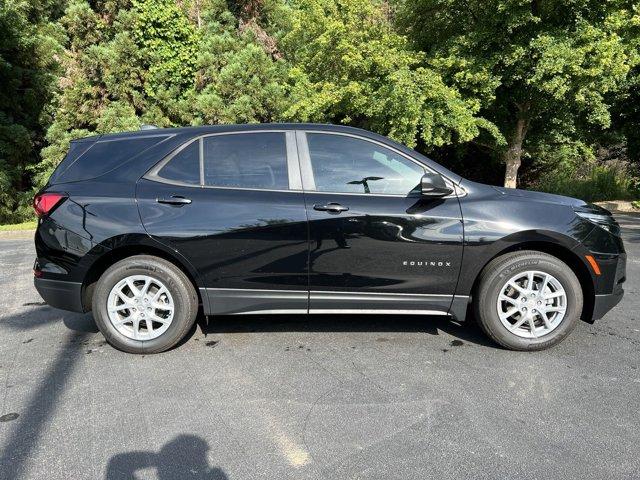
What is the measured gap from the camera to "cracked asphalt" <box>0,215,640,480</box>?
2365mm

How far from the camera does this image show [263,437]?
2.58 meters

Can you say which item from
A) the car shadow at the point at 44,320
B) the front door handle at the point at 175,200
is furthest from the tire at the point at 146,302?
the car shadow at the point at 44,320

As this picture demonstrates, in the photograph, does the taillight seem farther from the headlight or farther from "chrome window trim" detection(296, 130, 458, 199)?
the headlight

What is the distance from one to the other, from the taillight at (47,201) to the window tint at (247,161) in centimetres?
115

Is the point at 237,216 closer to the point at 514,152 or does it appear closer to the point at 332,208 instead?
the point at 332,208

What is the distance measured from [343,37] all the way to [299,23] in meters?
1.63

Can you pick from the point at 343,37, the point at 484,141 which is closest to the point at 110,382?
the point at 343,37

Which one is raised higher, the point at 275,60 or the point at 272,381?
the point at 275,60

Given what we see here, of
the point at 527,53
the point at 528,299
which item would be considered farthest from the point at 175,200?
the point at 527,53

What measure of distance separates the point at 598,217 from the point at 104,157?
12.8 ft

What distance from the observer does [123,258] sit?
3691 millimetres

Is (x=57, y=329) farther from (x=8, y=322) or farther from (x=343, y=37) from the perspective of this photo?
(x=343, y=37)

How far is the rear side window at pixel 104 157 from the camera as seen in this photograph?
12.2 ft

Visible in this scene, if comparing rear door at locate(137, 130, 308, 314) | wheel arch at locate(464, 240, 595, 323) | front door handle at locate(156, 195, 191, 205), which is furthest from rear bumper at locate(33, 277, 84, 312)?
wheel arch at locate(464, 240, 595, 323)
